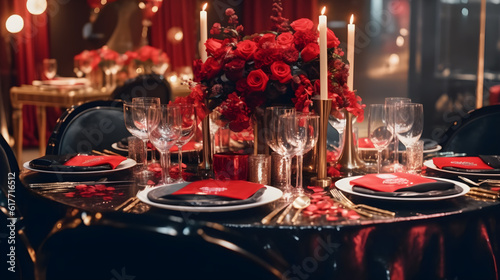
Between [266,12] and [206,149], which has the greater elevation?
[266,12]

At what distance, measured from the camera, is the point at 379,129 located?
1.66 meters

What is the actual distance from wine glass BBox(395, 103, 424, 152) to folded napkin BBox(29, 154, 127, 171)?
0.83 meters

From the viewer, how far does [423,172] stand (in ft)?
5.71

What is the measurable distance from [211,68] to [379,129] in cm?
51

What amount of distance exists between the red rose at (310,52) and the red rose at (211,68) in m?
0.23

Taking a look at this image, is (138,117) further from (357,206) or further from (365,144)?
(365,144)

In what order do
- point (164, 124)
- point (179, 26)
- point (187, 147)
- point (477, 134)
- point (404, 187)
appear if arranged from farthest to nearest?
point (179, 26)
point (477, 134)
point (187, 147)
point (164, 124)
point (404, 187)

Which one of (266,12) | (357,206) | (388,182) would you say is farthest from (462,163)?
(266,12)

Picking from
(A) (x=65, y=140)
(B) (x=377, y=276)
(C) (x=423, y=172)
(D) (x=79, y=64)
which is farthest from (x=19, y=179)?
(D) (x=79, y=64)

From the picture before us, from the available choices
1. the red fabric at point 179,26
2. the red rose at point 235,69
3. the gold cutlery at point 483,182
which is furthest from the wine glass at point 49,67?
the gold cutlery at point 483,182

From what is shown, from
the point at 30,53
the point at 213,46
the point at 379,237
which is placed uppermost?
the point at 30,53

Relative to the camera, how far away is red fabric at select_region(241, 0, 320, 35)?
18.6 ft

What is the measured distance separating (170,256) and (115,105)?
5.56ft

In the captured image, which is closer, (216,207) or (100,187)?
(216,207)
